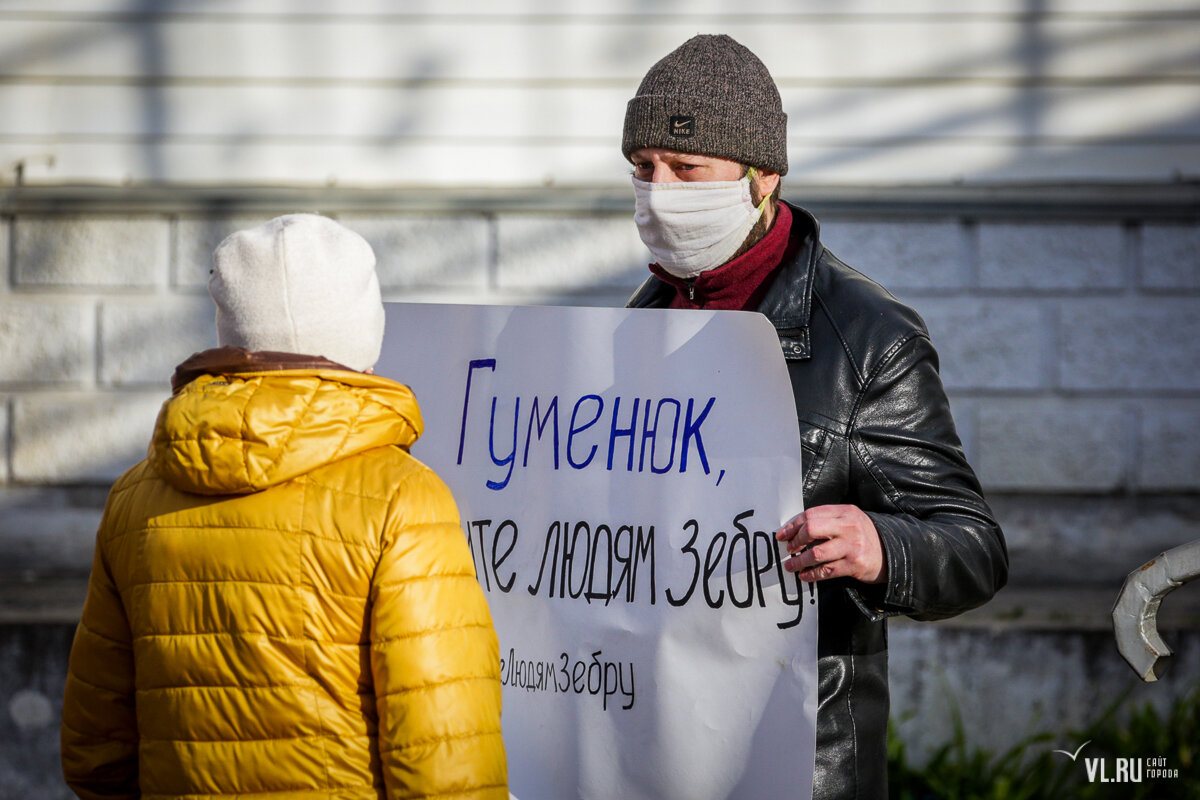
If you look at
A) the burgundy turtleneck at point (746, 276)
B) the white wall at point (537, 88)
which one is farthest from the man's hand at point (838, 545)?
the white wall at point (537, 88)

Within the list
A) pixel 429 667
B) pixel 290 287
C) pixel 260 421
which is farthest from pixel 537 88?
pixel 429 667

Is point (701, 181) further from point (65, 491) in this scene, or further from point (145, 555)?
point (65, 491)

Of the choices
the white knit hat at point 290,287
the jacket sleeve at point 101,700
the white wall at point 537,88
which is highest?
the white wall at point 537,88

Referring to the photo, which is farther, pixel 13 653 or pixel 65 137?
pixel 65 137

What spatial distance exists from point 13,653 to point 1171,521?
15.8ft

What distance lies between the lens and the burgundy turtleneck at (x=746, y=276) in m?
2.02

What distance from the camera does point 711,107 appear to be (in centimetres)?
202

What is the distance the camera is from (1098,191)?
445 cm

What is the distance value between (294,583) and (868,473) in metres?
0.97

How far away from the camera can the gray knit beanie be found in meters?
2.02

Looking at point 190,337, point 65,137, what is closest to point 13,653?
point 190,337

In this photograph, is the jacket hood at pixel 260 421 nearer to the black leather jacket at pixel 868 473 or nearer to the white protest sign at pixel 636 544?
the white protest sign at pixel 636 544

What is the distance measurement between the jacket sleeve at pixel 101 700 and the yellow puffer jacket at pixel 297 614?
3.7 inches

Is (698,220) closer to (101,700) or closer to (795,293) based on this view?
(795,293)
